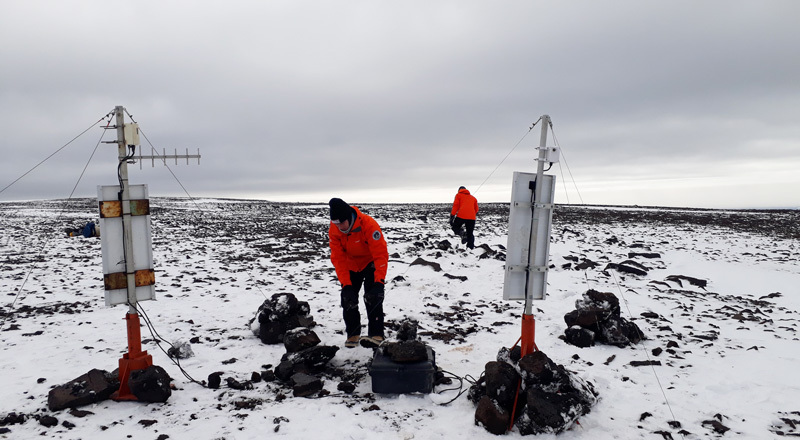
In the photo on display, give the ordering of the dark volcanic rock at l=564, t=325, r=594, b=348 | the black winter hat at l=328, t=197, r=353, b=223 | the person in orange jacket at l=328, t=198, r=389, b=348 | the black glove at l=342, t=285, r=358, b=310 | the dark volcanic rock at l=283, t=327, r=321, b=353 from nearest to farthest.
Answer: the dark volcanic rock at l=283, t=327, r=321, b=353
the black winter hat at l=328, t=197, r=353, b=223
the person in orange jacket at l=328, t=198, r=389, b=348
the black glove at l=342, t=285, r=358, b=310
the dark volcanic rock at l=564, t=325, r=594, b=348

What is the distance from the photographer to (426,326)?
7.64 metres

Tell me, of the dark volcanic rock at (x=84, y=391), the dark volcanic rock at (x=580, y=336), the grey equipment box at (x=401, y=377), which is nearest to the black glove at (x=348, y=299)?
the grey equipment box at (x=401, y=377)

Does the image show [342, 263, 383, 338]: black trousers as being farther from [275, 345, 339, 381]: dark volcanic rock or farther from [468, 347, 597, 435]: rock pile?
[468, 347, 597, 435]: rock pile

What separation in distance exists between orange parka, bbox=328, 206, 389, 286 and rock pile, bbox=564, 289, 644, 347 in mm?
3304

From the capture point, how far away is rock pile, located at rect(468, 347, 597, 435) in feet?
13.5

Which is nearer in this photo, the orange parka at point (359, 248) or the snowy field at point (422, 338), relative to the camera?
the snowy field at point (422, 338)

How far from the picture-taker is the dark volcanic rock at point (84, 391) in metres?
4.51

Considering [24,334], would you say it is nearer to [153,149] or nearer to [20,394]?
[20,394]

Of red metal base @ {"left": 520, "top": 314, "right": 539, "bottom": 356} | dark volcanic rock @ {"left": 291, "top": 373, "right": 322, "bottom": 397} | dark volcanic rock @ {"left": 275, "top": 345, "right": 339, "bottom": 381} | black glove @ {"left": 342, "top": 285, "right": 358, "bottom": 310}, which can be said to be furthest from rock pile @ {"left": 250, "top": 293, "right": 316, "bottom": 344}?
red metal base @ {"left": 520, "top": 314, "right": 539, "bottom": 356}

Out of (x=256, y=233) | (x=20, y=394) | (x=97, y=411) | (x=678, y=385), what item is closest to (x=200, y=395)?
(x=97, y=411)

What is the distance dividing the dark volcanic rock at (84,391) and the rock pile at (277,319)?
2181 millimetres

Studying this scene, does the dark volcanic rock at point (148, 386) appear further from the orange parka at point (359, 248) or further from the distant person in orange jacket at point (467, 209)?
the distant person in orange jacket at point (467, 209)

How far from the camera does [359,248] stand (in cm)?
656

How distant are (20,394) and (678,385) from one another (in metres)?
7.96
